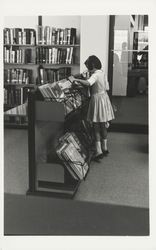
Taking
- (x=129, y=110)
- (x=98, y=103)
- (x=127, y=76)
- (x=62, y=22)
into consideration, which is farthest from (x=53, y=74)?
(x=98, y=103)

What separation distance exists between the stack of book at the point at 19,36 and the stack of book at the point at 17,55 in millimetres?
112

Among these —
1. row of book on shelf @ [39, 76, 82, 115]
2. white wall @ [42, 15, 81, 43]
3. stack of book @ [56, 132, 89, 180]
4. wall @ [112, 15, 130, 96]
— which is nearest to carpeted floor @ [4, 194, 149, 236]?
stack of book @ [56, 132, 89, 180]

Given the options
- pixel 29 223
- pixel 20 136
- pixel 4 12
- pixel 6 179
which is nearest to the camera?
pixel 4 12

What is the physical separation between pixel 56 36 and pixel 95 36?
67 centimetres

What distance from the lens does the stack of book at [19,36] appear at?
17.0ft

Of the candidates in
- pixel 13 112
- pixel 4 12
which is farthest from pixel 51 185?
pixel 13 112

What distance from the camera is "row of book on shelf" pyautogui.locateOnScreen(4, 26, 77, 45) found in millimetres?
5113

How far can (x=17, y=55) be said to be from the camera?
5.32m

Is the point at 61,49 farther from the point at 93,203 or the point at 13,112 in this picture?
the point at 93,203

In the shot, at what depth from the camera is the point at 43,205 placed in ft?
8.67

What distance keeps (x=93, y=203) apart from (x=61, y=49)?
3114 mm

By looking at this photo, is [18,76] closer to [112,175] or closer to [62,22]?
[62,22]

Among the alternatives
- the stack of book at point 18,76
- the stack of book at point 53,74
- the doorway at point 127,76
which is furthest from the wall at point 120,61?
the stack of book at point 18,76
